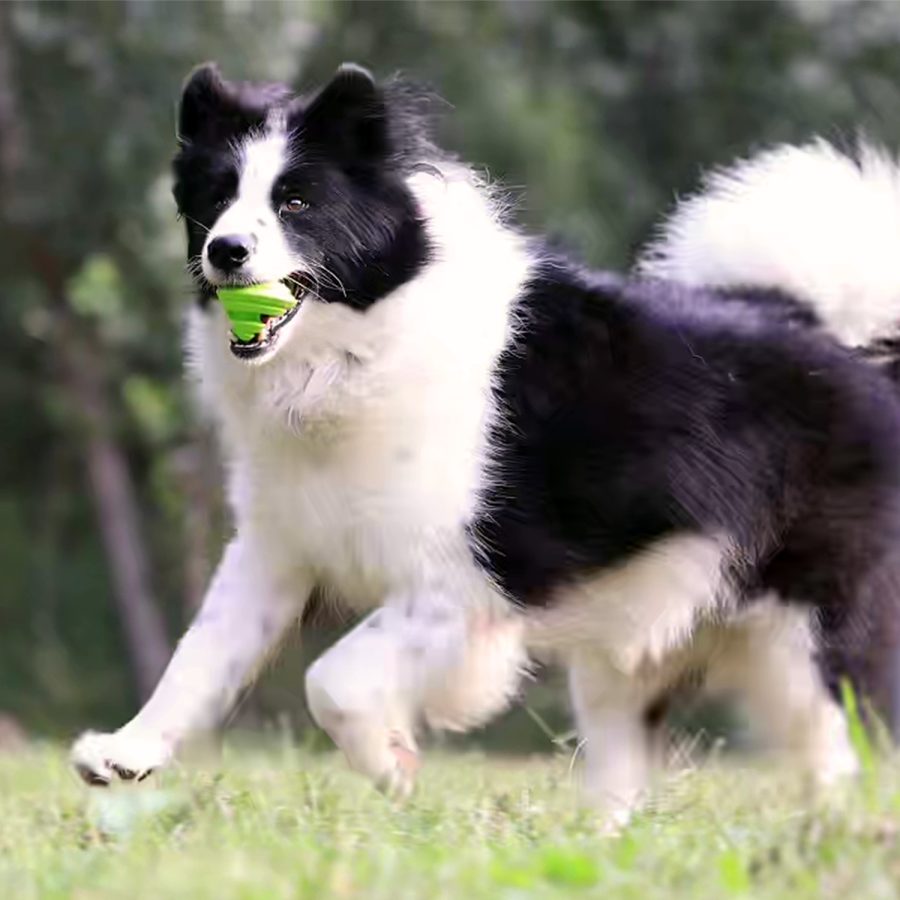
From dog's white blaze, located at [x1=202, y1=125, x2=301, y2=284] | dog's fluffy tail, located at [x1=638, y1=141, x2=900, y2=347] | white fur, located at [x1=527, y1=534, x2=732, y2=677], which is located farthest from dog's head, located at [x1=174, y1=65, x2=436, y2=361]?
dog's fluffy tail, located at [x1=638, y1=141, x2=900, y2=347]

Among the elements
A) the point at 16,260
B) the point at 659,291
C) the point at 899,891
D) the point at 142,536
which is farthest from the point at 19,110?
the point at 899,891

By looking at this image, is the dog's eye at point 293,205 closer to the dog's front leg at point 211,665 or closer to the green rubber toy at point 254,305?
the green rubber toy at point 254,305

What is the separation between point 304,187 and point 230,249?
30 centimetres

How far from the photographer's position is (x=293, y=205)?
181 inches

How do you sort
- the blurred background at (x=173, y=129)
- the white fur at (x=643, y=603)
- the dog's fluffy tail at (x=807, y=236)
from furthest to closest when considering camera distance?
the blurred background at (x=173, y=129)
the dog's fluffy tail at (x=807, y=236)
the white fur at (x=643, y=603)

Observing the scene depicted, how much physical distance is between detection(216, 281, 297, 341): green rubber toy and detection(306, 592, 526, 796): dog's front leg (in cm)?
75

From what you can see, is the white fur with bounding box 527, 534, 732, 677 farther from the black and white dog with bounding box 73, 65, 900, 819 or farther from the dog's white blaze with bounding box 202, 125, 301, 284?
the dog's white blaze with bounding box 202, 125, 301, 284

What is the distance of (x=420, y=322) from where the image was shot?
471 cm

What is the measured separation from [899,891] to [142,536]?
15.1 meters

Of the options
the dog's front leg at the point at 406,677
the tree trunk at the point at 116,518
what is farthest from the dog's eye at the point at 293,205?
the tree trunk at the point at 116,518

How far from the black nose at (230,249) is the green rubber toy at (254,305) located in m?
0.09

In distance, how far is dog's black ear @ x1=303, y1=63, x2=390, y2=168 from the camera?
15.4 ft

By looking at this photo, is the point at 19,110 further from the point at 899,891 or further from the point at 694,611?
the point at 899,891

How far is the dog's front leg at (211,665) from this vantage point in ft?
14.7
